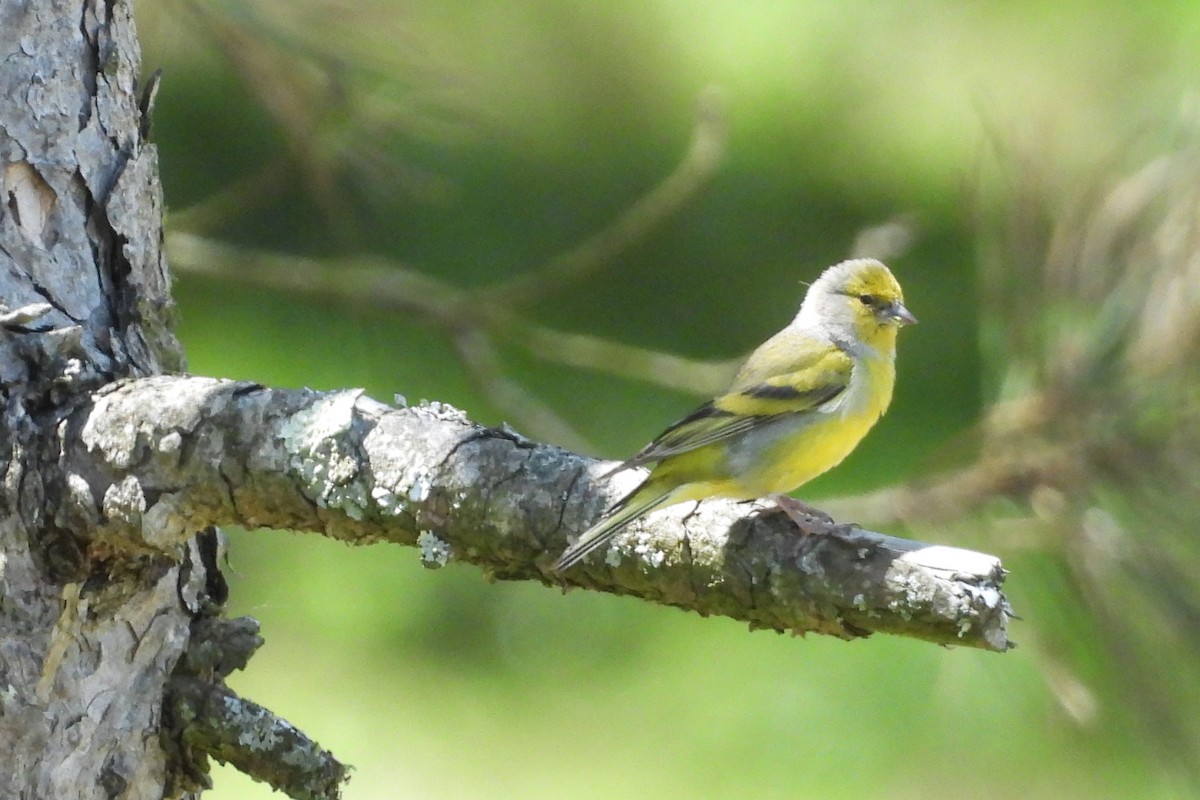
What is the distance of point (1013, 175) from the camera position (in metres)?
2.57

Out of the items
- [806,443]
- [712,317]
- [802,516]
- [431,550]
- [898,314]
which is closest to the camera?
[431,550]

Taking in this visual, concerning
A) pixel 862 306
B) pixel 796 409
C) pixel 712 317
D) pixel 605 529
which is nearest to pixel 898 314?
pixel 862 306

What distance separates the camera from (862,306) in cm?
291

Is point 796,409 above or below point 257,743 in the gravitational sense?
above

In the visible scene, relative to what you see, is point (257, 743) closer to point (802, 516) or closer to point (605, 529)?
point (605, 529)

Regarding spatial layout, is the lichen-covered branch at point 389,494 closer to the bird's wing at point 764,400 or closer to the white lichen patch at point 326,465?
the white lichen patch at point 326,465

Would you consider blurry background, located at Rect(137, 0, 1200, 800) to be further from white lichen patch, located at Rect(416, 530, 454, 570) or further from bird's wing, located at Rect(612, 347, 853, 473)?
white lichen patch, located at Rect(416, 530, 454, 570)

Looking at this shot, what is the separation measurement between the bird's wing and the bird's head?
177 millimetres

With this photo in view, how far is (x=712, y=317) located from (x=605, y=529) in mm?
2436

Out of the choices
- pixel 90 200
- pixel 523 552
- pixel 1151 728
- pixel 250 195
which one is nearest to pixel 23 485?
pixel 90 200

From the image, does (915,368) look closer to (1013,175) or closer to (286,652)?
(1013,175)

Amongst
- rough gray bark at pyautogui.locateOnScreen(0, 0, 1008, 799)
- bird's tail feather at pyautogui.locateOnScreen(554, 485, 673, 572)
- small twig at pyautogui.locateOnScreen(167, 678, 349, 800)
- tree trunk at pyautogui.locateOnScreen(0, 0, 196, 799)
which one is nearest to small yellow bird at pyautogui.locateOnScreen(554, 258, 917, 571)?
bird's tail feather at pyautogui.locateOnScreen(554, 485, 673, 572)

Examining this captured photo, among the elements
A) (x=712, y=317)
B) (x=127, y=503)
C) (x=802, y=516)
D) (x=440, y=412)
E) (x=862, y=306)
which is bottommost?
(x=127, y=503)

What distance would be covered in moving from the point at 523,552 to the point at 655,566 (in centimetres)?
16
